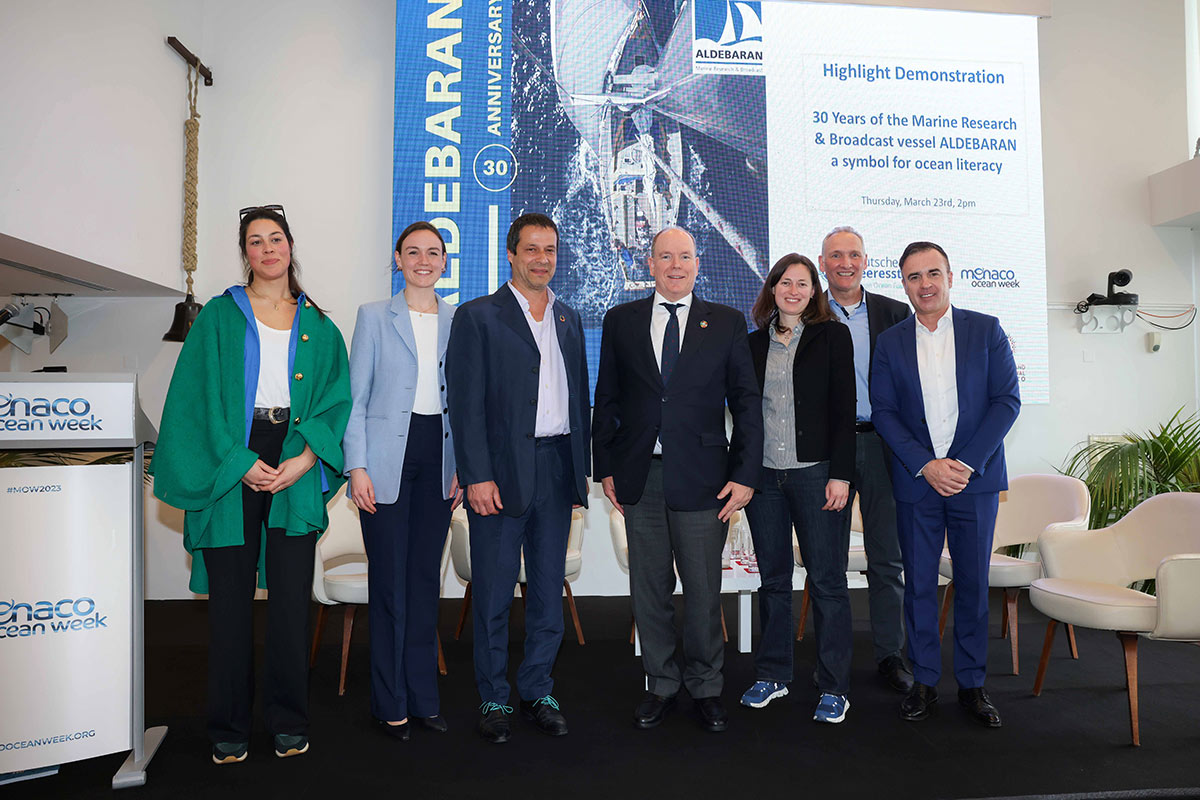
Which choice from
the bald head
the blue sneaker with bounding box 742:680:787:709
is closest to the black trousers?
the bald head

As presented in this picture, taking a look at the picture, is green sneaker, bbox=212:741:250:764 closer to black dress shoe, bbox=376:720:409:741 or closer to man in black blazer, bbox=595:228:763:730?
black dress shoe, bbox=376:720:409:741

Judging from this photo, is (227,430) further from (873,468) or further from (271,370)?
(873,468)

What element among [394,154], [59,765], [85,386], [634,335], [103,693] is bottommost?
[59,765]

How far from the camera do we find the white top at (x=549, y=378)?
9.20 ft

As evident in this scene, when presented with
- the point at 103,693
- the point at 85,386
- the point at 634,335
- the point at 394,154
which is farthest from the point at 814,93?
the point at 103,693

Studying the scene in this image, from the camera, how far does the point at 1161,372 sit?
229 inches

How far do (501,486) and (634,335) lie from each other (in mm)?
743

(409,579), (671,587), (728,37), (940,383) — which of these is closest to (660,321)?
(671,587)

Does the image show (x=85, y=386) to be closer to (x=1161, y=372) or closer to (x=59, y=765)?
(x=59, y=765)

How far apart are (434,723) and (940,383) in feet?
7.60

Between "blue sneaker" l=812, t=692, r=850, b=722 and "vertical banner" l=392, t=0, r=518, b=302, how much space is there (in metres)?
3.18

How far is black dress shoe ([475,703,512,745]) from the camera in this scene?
106 inches

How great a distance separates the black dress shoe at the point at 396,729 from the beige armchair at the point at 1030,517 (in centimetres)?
248

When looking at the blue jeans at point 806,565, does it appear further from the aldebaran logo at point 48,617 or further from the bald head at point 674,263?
the aldebaran logo at point 48,617
